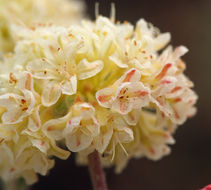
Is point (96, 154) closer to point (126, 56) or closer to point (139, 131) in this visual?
point (139, 131)

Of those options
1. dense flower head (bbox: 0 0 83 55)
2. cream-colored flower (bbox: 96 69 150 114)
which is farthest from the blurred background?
cream-colored flower (bbox: 96 69 150 114)

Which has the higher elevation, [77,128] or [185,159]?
[77,128]

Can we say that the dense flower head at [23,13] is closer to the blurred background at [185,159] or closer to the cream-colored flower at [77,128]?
the cream-colored flower at [77,128]

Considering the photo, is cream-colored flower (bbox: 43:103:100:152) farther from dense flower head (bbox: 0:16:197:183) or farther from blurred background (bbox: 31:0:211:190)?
blurred background (bbox: 31:0:211:190)

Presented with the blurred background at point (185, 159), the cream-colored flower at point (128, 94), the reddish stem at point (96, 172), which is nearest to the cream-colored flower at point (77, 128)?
the cream-colored flower at point (128, 94)

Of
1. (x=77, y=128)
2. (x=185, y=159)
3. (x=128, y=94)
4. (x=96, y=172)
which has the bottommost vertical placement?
(x=185, y=159)

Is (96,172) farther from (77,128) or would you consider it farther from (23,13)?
(23,13)

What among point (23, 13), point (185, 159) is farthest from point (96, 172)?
point (185, 159)

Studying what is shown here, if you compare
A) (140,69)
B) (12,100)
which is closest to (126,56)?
(140,69)
